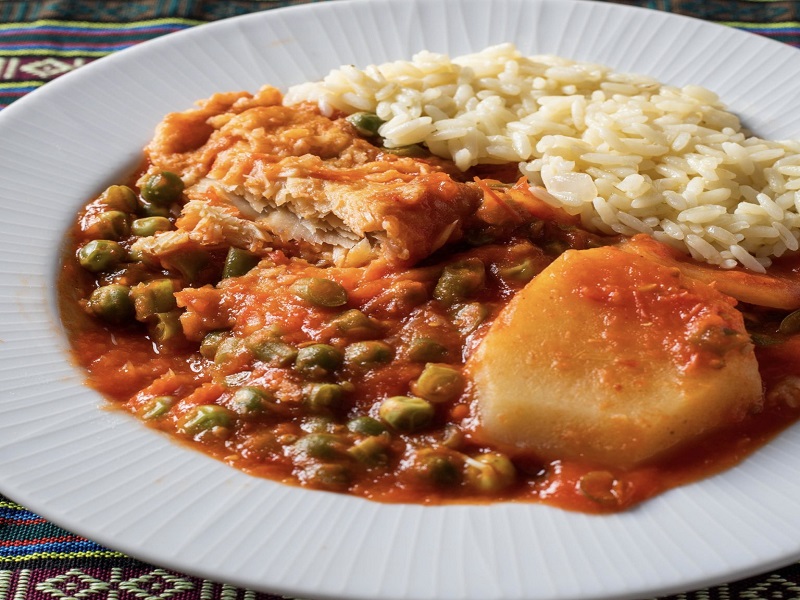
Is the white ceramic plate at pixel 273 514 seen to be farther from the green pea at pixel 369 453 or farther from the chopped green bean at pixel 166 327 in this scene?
the chopped green bean at pixel 166 327

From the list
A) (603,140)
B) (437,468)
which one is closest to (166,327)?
(437,468)

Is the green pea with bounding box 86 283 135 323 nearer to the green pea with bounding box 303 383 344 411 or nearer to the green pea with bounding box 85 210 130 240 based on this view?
the green pea with bounding box 85 210 130 240

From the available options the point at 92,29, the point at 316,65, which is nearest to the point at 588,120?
the point at 316,65

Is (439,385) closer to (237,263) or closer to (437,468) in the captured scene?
(437,468)

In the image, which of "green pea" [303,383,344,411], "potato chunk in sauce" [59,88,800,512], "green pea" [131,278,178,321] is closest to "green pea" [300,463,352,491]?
"potato chunk in sauce" [59,88,800,512]

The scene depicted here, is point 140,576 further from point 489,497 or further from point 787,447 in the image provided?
point 787,447

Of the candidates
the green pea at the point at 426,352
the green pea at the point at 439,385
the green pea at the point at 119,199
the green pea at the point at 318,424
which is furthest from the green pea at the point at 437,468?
the green pea at the point at 119,199
